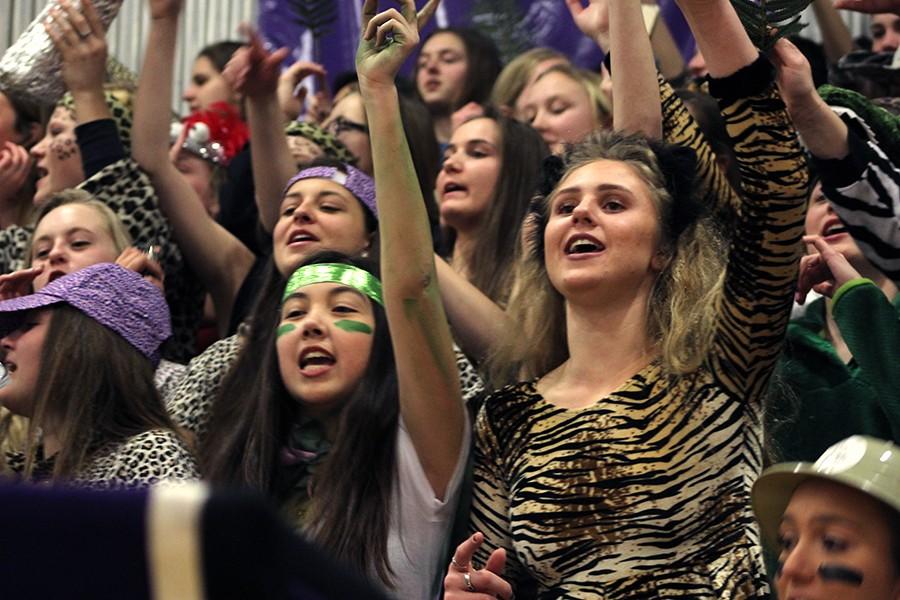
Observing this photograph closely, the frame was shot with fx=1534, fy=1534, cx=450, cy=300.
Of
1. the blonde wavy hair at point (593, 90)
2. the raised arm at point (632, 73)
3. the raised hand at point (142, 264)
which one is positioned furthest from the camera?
the blonde wavy hair at point (593, 90)

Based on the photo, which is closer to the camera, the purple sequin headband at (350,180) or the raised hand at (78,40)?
the purple sequin headband at (350,180)

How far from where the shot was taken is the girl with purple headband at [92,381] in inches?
123

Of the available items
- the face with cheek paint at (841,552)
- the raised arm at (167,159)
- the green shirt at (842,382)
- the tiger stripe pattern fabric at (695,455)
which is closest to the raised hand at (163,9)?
the raised arm at (167,159)

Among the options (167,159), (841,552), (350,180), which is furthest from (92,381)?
(841,552)

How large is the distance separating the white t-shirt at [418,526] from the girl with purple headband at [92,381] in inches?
18.0

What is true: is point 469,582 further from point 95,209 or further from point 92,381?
point 95,209

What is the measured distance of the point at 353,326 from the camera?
331 centimetres

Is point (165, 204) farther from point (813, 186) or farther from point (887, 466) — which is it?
point (887, 466)

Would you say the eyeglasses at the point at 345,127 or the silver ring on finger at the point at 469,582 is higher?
the eyeglasses at the point at 345,127

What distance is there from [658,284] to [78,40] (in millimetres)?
2034

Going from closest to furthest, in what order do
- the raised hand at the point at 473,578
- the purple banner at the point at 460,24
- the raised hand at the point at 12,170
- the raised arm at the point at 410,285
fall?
1. the raised hand at the point at 473,578
2. the raised arm at the point at 410,285
3. the raised hand at the point at 12,170
4. the purple banner at the point at 460,24

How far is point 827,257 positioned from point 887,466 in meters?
0.98

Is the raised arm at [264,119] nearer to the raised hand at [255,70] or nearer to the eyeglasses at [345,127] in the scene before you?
the raised hand at [255,70]

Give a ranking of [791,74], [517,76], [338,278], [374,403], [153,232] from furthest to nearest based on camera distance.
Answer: [517,76]
[153,232]
[338,278]
[374,403]
[791,74]
